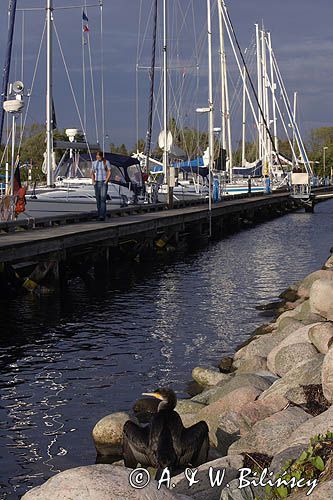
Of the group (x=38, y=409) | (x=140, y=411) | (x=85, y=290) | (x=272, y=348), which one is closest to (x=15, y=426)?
(x=38, y=409)

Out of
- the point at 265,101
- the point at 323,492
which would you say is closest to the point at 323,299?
the point at 323,492

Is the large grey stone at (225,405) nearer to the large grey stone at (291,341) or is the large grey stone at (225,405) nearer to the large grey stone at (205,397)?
the large grey stone at (205,397)

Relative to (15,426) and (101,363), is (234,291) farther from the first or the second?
(15,426)

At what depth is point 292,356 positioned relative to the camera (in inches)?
418

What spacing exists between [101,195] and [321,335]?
15.7m

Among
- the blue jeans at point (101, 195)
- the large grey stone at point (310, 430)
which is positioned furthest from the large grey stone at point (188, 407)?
the blue jeans at point (101, 195)

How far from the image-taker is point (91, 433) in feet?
32.7

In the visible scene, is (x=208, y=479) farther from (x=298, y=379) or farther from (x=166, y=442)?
(x=298, y=379)

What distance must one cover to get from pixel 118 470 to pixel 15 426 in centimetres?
555

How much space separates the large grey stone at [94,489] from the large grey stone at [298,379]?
4048 mm

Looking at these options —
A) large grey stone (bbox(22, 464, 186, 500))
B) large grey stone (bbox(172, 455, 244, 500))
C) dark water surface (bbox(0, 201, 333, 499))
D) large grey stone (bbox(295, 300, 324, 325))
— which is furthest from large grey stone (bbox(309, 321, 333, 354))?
large grey stone (bbox(22, 464, 186, 500))

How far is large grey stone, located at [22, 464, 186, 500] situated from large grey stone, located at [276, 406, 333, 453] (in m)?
1.95

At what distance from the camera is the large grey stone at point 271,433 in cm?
741

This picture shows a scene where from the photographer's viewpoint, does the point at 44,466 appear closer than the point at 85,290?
Yes
